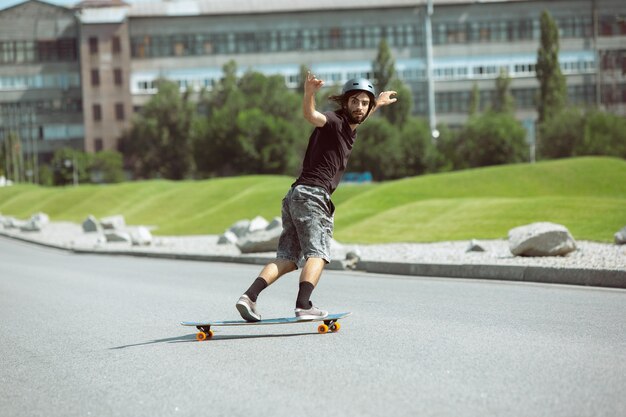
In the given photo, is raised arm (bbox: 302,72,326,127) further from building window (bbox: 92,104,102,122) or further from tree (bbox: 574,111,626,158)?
building window (bbox: 92,104,102,122)

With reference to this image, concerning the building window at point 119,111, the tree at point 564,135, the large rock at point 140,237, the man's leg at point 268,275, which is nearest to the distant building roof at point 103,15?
the building window at point 119,111

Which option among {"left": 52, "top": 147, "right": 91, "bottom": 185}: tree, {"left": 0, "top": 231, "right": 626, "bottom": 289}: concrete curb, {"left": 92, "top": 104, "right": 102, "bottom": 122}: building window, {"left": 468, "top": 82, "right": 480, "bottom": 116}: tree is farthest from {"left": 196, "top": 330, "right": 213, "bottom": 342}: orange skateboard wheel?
{"left": 92, "top": 104, "right": 102, "bottom": 122}: building window

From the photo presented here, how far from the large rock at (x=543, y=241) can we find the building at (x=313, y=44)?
333ft

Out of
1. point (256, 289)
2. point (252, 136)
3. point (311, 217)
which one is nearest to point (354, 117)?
point (311, 217)

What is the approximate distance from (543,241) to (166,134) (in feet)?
332

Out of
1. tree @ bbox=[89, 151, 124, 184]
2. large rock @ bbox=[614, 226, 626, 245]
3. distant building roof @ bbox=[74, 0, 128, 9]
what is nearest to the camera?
large rock @ bbox=[614, 226, 626, 245]

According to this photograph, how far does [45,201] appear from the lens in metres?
79.2

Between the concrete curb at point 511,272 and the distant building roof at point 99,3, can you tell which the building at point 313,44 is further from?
the concrete curb at point 511,272

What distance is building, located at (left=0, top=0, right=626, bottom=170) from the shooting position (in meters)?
120

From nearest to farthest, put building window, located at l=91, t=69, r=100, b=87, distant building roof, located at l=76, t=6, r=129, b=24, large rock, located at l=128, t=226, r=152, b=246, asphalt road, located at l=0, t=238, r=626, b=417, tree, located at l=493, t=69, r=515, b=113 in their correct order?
asphalt road, located at l=0, t=238, r=626, b=417 < large rock, located at l=128, t=226, r=152, b=246 < tree, located at l=493, t=69, r=515, b=113 < distant building roof, located at l=76, t=6, r=129, b=24 < building window, located at l=91, t=69, r=100, b=87

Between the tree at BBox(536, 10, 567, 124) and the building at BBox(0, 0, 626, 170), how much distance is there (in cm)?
1821

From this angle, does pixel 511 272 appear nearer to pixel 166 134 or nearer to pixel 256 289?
pixel 256 289

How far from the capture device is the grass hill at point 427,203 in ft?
90.0

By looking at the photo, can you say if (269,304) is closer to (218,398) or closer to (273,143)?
(218,398)
